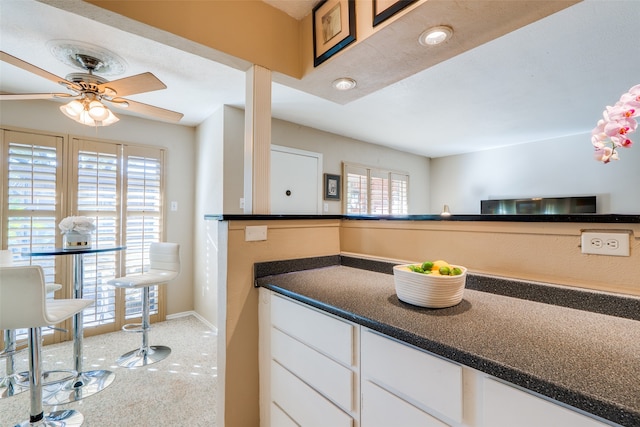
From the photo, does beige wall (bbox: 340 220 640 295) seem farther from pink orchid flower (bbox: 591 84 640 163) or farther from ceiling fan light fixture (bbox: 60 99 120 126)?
ceiling fan light fixture (bbox: 60 99 120 126)

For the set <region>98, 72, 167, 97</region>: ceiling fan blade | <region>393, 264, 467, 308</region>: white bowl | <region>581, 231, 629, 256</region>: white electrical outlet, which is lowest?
<region>393, 264, 467, 308</region>: white bowl

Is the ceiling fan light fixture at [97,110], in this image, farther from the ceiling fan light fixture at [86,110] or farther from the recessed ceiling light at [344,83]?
the recessed ceiling light at [344,83]

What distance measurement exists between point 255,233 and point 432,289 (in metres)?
0.92

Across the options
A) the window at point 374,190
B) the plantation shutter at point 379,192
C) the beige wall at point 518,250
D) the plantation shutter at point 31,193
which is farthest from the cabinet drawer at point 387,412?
the plantation shutter at point 379,192

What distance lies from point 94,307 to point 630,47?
4.98 meters

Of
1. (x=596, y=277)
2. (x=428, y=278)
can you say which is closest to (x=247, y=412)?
(x=428, y=278)

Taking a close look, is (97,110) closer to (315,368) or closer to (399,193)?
(315,368)

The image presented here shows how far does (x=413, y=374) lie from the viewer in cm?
82

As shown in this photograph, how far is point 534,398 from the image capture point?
2.01 feet

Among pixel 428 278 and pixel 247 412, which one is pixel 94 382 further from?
pixel 428 278

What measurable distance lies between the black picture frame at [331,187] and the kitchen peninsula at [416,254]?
2013mm

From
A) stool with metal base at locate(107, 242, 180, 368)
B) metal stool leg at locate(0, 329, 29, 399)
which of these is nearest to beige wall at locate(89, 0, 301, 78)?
stool with metal base at locate(107, 242, 180, 368)

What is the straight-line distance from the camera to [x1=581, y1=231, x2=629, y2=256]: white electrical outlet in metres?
0.93

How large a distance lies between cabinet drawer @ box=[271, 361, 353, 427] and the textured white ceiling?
1.65m
